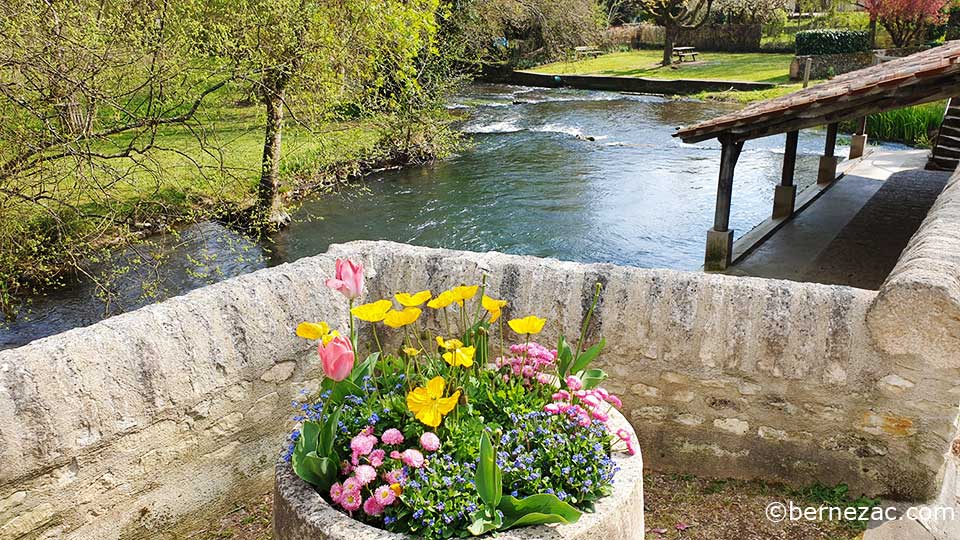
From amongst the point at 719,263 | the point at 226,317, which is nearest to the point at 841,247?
the point at 719,263

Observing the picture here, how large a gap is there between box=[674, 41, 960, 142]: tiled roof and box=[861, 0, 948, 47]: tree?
21281mm

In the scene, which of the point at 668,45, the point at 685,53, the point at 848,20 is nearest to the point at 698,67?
the point at 668,45

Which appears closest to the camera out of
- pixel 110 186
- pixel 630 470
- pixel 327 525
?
pixel 327 525

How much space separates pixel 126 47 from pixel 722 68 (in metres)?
27.6

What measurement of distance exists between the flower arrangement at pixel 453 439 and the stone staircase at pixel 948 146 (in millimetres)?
13902

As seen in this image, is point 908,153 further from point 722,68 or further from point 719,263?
point 722,68

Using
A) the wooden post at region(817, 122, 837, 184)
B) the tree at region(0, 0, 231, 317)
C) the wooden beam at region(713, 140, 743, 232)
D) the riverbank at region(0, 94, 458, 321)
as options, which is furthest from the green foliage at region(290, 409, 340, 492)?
the wooden post at region(817, 122, 837, 184)

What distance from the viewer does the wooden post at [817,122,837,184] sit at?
1280 centimetres

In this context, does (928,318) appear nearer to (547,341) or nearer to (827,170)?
(547,341)

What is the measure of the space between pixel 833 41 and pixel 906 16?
3435mm

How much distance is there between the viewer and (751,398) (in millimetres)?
3365

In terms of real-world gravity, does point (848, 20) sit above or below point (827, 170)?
above

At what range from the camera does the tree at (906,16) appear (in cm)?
2553

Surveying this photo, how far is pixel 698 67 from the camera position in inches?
1220
